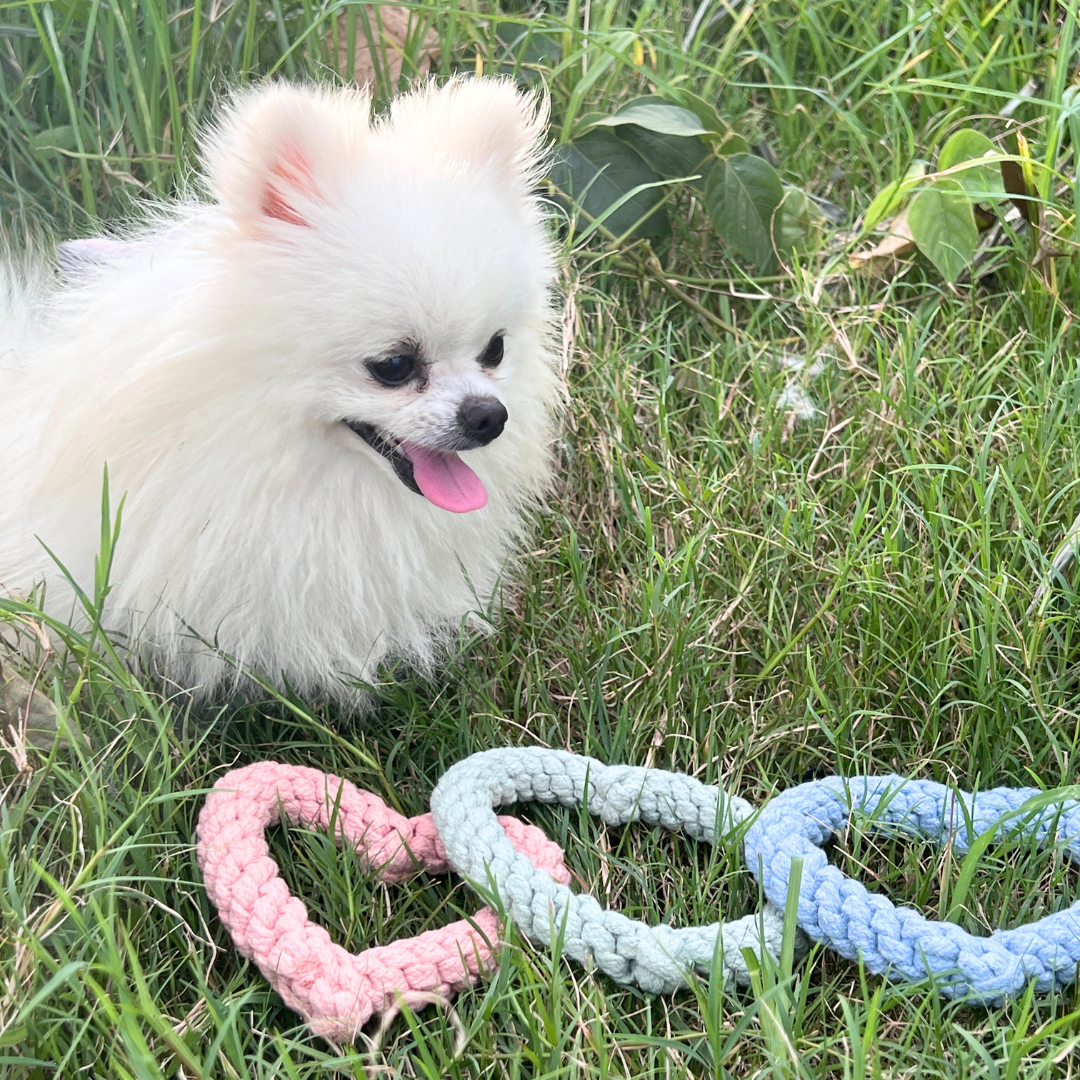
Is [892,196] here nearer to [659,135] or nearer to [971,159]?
[971,159]

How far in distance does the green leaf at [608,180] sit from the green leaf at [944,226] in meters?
0.51

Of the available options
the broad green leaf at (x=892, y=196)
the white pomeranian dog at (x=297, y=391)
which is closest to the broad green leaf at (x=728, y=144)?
the broad green leaf at (x=892, y=196)

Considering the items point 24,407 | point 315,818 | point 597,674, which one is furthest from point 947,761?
point 24,407

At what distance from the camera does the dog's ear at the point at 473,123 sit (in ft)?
5.24

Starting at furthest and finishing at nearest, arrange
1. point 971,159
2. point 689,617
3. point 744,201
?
point 744,201 → point 971,159 → point 689,617

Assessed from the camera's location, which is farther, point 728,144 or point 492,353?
point 728,144

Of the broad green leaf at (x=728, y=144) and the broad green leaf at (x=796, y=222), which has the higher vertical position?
the broad green leaf at (x=728, y=144)

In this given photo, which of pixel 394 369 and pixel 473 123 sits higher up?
pixel 473 123

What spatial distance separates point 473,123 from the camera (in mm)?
1596

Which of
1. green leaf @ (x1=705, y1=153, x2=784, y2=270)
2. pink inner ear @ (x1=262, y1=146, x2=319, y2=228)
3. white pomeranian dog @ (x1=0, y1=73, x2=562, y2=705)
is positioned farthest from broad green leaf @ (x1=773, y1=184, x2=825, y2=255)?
pink inner ear @ (x1=262, y1=146, x2=319, y2=228)

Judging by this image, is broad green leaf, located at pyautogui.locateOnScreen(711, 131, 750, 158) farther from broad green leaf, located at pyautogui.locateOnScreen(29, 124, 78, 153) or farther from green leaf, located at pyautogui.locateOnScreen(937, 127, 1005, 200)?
broad green leaf, located at pyautogui.locateOnScreen(29, 124, 78, 153)

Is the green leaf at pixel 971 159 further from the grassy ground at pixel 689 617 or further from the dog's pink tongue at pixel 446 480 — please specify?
the dog's pink tongue at pixel 446 480

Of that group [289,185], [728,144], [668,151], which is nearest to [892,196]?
[728,144]

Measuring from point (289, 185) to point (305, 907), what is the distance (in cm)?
89
